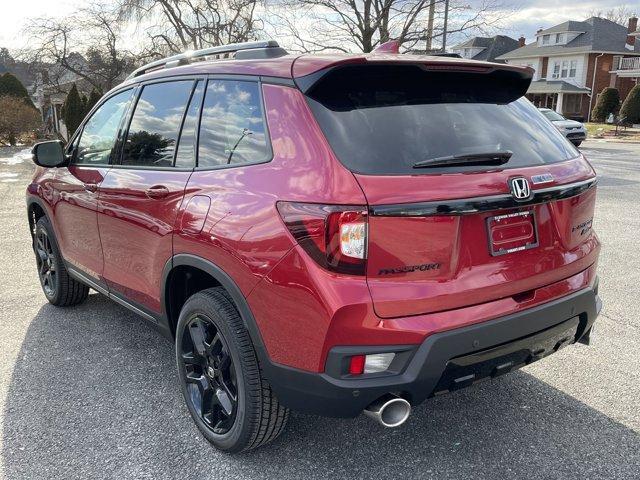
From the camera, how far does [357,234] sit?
2078 millimetres

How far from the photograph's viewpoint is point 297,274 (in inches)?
85.4

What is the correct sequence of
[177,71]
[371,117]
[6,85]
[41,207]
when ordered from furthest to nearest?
[6,85], [41,207], [177,71], [371,117]

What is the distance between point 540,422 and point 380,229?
1631 mm

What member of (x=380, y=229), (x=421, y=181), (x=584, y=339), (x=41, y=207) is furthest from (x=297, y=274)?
(x=41, y=207)

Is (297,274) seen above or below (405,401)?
above

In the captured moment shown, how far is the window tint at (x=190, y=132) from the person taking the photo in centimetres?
290

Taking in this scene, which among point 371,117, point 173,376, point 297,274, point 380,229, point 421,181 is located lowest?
point 173,376

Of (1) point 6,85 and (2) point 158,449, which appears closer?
(2) point 158,449

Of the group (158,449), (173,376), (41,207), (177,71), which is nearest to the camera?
(158,449)

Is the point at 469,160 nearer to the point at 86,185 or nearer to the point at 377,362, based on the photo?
the point at 377,362

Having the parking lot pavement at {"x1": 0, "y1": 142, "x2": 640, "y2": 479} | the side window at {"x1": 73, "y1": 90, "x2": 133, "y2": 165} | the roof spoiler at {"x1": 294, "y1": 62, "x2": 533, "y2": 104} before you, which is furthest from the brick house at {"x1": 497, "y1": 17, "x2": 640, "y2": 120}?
the roof spoiler at {"x1": 294, "y1": 62, "x2": 533, "y2": 104}

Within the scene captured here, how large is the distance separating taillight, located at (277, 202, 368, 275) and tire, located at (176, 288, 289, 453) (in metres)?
0.61

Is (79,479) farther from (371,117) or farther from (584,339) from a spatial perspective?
(584,339)

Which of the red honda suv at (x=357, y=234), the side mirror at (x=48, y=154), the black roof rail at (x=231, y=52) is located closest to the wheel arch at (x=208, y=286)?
the red honda suv at (x=357, y=234)
